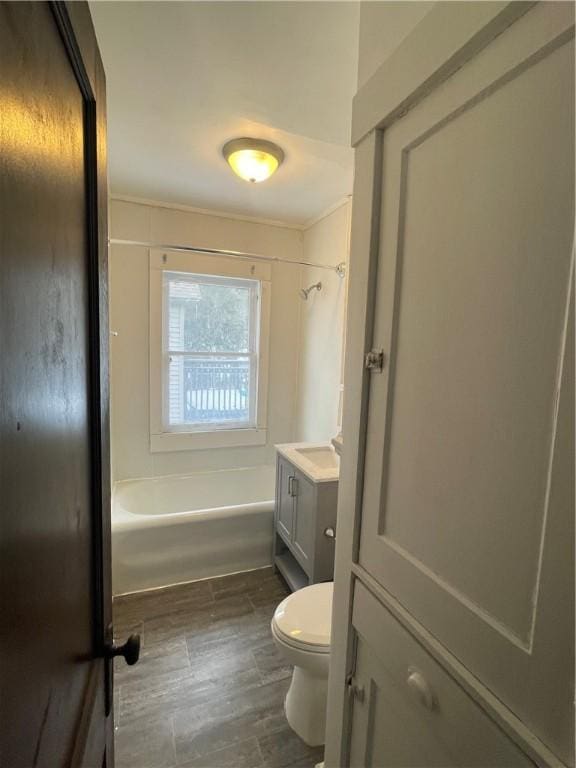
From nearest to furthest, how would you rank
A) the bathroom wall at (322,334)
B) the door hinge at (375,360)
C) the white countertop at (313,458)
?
the door hinge at (375,360) < the white countertop at (313,458) < the bathroom wall at (322,334)

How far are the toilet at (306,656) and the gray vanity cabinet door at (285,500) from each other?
71 centimetres

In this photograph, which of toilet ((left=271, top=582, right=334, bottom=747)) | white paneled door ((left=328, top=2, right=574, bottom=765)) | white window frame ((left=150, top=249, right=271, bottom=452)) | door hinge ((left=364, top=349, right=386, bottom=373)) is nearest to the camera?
white paneled door ((left=328, top=2, right=574, bottom=765))

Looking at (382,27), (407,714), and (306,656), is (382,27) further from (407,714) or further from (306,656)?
(306,656)

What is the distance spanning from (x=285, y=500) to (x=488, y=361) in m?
1.95

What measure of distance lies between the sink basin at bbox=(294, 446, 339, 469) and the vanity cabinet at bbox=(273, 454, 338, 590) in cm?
17

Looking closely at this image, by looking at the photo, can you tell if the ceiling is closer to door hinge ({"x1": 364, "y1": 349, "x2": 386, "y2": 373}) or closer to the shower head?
the shower head

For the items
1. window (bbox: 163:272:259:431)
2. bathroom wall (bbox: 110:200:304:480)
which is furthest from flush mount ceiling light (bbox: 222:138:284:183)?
window (bbox: 163:272:259:431)

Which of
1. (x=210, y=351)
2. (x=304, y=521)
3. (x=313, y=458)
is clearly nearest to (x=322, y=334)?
(x=210, y=351)

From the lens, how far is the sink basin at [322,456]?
237 centimetres

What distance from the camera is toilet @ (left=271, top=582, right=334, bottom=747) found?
54.1 inches

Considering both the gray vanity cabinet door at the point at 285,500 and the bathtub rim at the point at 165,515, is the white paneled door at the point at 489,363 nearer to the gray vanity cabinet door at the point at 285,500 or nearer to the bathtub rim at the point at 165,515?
the gray vanity cabinet door at the point at 285,500

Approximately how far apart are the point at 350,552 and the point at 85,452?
754mm

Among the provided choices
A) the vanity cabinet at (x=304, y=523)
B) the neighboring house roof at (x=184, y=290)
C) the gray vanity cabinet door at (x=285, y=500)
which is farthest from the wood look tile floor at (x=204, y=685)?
the neighboring house roof at (x=184, y=290)

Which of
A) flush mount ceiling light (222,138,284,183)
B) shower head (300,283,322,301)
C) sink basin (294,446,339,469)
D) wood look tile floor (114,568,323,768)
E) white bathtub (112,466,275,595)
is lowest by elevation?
wood look tile floor (114,568,323,768)
